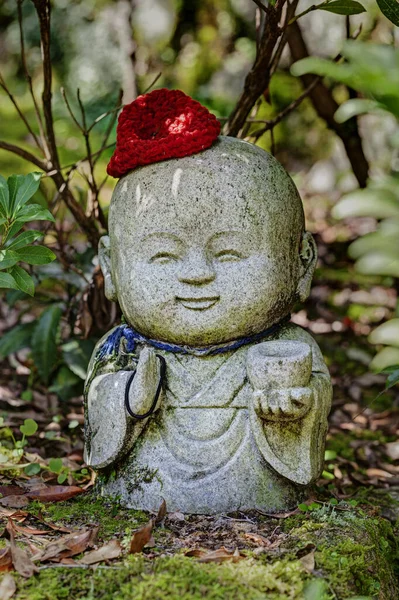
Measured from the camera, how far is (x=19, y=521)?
2859mm

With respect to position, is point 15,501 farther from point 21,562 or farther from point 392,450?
point 392,450

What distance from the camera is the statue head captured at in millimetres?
3000

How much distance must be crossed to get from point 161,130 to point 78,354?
1753mm

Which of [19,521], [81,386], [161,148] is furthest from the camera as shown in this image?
[81,386]

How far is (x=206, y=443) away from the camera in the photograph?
3.00 meters

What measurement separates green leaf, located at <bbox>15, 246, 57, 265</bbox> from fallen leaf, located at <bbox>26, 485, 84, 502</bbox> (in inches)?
38.7

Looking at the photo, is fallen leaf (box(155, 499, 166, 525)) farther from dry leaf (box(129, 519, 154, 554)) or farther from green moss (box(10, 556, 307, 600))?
green moss (box(10, 556, 307, 600))

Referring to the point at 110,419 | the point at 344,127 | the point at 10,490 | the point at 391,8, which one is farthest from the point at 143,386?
the point at 344,127

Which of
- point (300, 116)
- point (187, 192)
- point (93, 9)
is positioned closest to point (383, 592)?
point (187, 192)

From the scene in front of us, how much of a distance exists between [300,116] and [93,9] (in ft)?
12.8

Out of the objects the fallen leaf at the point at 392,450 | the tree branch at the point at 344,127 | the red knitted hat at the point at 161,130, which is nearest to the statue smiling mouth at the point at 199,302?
the red knitted hat at the point at 161,130

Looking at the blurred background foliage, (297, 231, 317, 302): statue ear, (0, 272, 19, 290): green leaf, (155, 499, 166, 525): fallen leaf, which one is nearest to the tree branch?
the blurred background foliage

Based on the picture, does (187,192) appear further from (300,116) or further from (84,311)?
(300,116)

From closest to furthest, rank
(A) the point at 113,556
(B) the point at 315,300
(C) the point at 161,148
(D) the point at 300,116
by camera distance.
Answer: (A) the point at 113,556 → (C) the point at 161,148 → (B) the point at 315,300 → (D) the point at 300,116
